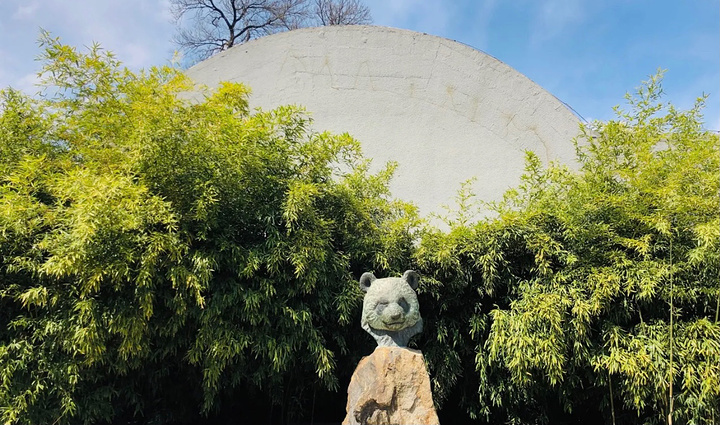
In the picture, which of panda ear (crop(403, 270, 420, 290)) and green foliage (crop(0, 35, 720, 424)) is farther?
panda ear (crop(403, 270, 420, 290))

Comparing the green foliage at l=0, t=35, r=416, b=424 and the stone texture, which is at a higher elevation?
the green foliage at l=0, t=35, r=416, b=424

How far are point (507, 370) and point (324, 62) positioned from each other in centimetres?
383

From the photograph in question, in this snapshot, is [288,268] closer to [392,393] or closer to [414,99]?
[392,393]

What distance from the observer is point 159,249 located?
9.33 feet

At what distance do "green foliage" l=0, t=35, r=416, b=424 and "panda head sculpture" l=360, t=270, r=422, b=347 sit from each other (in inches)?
14.3

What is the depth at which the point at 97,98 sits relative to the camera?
11.2 feet

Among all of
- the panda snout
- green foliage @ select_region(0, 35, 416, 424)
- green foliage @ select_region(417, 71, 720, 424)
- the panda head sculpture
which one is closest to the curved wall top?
green foliage @ select_region(417, 71, 720, 424)

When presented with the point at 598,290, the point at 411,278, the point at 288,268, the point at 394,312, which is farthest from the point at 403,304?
the point at 598,290

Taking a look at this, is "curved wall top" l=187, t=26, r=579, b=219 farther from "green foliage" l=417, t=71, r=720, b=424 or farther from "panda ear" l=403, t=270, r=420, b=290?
"panda ear" l=403, t=270, r=420, b=290

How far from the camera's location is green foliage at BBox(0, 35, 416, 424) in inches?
113

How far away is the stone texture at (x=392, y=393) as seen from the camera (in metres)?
2.75

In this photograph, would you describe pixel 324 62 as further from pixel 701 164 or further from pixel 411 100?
pixel 701 164

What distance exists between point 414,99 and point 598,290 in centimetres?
311

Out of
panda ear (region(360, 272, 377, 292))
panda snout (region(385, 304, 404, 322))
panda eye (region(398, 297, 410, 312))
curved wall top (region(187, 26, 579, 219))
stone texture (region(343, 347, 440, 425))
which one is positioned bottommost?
stone texture (region(343, 347, 440, 425))
